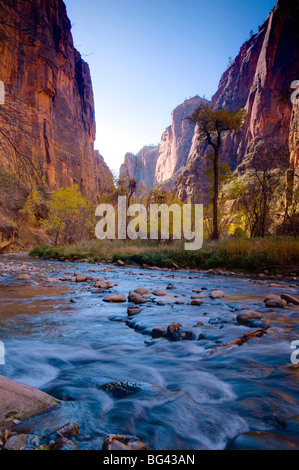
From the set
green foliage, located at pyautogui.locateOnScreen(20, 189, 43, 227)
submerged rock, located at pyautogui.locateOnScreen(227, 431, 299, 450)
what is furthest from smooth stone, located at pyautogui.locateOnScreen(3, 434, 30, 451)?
green foliage, located at pyautogui.locateOnScreen(20, 189, 43, 227)

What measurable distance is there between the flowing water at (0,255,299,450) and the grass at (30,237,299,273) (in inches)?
215

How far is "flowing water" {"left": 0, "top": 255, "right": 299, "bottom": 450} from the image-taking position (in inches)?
47.5

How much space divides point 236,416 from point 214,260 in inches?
355

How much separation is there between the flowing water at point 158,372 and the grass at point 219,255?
17.9 feet

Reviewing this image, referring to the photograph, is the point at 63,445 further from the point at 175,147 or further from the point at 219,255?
the point at 175,147

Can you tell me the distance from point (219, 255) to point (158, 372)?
881 centimetres

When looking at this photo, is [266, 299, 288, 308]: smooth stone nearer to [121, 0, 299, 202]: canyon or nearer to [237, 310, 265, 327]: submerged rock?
[237, 310, 265, 327]: submerged rock

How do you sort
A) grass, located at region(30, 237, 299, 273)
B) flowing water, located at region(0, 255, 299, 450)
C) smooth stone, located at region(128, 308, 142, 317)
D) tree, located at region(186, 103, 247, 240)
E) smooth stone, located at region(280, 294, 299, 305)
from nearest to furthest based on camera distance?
flowing water, located at region(0, 255, 299, 450)
smooth stone, located at region(128, 308, 142, 317)
smooth stone, located at region(280, 294, 299, 305)
grass, located at region(30, 237, 299, 273)
tree, located at region(186, 103, 247, 240)

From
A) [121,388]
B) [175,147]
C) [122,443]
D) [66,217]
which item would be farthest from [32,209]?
[175,147]

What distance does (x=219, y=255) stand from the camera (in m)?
10.2

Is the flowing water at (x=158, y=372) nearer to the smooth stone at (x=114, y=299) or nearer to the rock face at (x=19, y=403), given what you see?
the rock face at (x=19, y=403)

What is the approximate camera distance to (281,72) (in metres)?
49.3

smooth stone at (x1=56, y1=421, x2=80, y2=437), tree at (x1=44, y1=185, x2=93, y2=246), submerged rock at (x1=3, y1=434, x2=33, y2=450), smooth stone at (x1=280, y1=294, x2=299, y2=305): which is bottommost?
smooth stone at (x1=280, y1=294, x2=299, y2=305)
